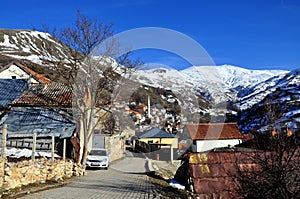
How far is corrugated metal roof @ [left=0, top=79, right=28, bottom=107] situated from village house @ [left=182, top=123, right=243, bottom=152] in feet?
41.8

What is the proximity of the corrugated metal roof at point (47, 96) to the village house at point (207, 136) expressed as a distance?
966 cm

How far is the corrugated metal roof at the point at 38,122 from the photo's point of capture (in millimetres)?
18484

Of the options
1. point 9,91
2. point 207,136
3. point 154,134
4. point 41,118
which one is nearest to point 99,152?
point 41,118

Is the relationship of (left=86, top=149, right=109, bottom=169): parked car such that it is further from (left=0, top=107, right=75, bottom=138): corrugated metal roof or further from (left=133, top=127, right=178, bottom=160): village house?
(left=133, top=127, right=178, bottom=160): village house

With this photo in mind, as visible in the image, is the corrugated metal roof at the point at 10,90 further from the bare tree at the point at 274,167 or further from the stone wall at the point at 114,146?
the bare tree at the point at 274,167

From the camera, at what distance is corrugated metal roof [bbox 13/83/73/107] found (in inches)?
873

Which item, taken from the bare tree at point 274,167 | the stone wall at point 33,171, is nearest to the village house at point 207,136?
the stone wall at point 33,171

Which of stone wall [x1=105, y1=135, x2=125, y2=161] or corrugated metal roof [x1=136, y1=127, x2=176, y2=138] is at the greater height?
corrugated metal roof [x1=136, y1=127, x2=176, y2=138]

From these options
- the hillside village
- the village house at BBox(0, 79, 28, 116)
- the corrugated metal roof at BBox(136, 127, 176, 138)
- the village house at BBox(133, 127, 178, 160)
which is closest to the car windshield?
the hillside village

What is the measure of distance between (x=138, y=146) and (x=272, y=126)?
113ft

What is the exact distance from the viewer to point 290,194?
6238 millimetres

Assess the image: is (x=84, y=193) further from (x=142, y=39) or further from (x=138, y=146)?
(x=138, y=146)

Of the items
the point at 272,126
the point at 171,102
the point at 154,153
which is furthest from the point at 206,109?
the point at 154,153

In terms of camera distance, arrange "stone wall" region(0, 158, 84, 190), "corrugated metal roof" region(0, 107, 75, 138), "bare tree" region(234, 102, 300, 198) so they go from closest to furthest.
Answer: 1. "bare tree" region(234, 102, 300, 198)
2. "stone wall" region(0, 158, 84, 190)
3. "corrugated metal roof" region(0, 107, 75, 138)
